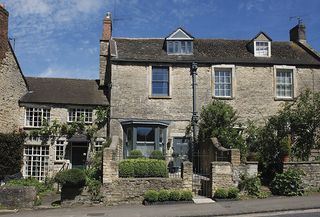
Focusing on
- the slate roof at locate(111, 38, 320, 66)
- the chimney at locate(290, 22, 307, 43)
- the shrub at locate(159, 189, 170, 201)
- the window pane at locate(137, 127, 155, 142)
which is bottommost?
the shrub at locate(159, 189, 170, 201)

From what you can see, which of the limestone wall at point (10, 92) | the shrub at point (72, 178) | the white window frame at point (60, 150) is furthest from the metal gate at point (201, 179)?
the limestone wall at point (10, 92)

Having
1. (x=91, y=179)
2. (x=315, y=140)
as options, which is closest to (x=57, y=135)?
(x=91, y=179)

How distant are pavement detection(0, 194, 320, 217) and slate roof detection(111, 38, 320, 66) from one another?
1113 centimetres

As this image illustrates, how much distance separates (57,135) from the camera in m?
24.5

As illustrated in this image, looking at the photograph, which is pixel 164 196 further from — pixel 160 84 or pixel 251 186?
pixel 160 84

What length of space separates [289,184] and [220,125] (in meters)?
6.06

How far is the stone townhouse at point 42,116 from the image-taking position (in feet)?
77.3

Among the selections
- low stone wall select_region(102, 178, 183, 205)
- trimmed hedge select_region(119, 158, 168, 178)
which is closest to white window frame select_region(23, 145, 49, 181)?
trimmed hedge select_region(119, 158, 168, 178)

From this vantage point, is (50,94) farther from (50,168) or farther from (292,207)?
(292,207)

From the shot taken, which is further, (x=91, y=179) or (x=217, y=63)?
(x=217, y=63)

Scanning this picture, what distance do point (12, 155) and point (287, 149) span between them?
1481 cm

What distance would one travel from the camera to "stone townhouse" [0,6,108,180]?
23547 millimetres

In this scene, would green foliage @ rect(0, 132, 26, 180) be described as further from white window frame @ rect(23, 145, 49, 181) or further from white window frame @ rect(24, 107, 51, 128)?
white window frame @ rect(24, 107, 51, 128)

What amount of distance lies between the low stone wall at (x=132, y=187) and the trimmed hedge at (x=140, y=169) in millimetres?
481
